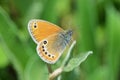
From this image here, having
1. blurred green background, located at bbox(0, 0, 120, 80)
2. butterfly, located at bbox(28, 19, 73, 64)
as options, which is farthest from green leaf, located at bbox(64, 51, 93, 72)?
blurred green background, located at bbox(0, 0, 120, 80)

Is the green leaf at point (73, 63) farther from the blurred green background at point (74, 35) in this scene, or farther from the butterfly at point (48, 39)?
the blurred green background at point (74, 35)

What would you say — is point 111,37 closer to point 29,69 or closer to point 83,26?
point 83,26

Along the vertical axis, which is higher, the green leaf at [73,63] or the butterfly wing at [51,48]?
the butterfly wing at [51,48]

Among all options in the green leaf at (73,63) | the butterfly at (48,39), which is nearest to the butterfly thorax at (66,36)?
the butterfly at (48,39)

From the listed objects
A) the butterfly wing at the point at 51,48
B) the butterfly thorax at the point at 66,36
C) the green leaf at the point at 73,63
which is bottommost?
the green leaf at the point at 73,63

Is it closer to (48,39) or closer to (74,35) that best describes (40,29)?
(48,39)
